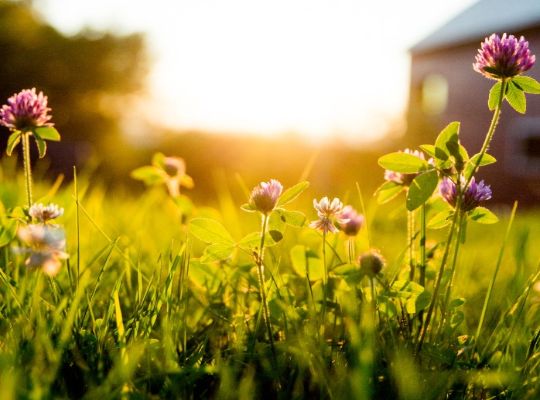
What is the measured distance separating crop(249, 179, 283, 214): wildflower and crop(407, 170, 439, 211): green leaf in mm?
210

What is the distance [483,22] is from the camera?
45.3 feet

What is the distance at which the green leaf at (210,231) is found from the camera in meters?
1.08

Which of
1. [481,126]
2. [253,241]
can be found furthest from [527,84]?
[481,126]

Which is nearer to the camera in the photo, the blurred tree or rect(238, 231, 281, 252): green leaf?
rect(238, 231, 281, 252): green leaf

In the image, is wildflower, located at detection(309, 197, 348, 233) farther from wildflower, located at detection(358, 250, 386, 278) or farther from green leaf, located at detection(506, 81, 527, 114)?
green leaf, located at detection(506, 81, 527, 114)

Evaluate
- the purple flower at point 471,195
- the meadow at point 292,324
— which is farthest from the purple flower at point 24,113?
the purple flower at point 471,195

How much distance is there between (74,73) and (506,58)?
16339mm

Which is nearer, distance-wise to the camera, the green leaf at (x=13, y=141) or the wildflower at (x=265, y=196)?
the wildflower at (x=265, y=196)

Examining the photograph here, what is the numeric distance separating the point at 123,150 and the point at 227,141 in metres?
2.65

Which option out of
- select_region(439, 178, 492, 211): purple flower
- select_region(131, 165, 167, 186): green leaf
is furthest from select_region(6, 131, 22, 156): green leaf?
select_region(439, 178, 492, 211): purple flower

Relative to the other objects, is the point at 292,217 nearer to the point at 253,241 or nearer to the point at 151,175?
the point at 253,241

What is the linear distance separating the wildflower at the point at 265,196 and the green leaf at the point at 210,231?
0.12 meters

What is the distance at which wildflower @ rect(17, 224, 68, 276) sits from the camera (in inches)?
33.8

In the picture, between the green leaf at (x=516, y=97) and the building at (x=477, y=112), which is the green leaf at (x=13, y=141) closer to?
the green leaf at (x=516, y=97)
